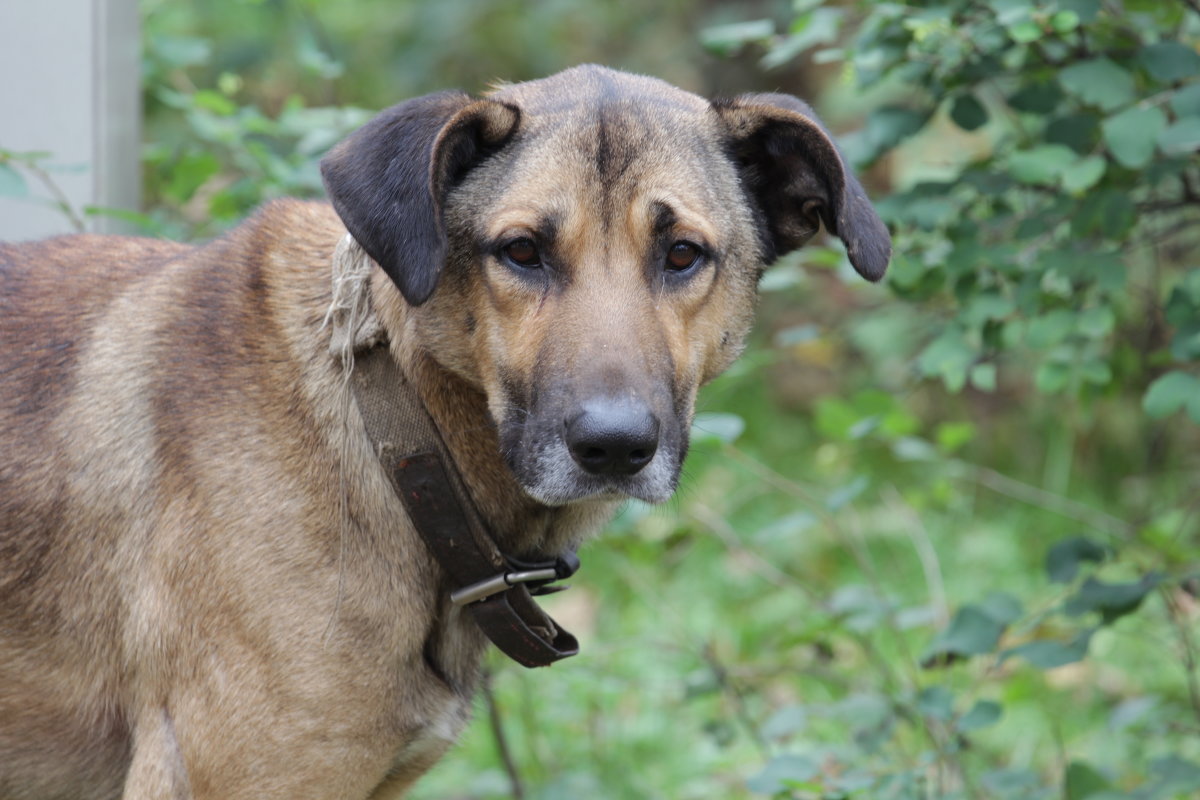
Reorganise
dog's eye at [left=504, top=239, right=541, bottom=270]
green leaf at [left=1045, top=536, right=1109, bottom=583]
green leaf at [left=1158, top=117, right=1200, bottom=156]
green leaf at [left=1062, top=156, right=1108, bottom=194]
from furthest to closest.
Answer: green leaf at [left=1045, top=536, right=1109, bottom=583] < green leaf at [left=1062, top=156, right=1108, bottom=194] < green leaf at [left=1158, top=117, right=1200, bottom=156] < dog's eye at [left=504, top=239, right=541, bottom=270]

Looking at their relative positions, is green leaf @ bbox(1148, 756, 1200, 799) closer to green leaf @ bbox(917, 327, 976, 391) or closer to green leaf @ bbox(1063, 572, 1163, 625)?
green leaf @ bbox(1063, 572, 1163, 625)

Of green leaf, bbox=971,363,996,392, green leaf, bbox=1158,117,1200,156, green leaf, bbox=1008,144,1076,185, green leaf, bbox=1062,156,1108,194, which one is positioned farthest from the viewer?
green leaf, bbox=971,363,996,392

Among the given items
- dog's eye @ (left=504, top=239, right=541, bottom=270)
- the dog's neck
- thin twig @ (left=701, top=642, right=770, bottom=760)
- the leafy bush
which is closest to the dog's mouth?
the dog's neck

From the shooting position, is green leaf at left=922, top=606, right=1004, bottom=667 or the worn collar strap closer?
the worn collar strap

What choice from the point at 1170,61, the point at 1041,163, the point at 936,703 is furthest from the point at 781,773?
the point at 1170,61

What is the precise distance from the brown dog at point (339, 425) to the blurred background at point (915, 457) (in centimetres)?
67

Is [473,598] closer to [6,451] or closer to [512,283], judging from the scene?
[512,283]

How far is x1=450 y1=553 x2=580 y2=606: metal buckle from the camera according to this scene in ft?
8.86

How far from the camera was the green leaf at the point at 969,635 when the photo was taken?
3512 mm

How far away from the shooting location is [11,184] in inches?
123

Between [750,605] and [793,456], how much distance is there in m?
1.73

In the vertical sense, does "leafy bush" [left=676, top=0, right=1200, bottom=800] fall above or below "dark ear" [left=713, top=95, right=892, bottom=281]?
below

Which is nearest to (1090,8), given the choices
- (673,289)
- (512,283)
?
(673,289)

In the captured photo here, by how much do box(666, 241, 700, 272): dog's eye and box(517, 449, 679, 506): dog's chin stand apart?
17.3 inches
